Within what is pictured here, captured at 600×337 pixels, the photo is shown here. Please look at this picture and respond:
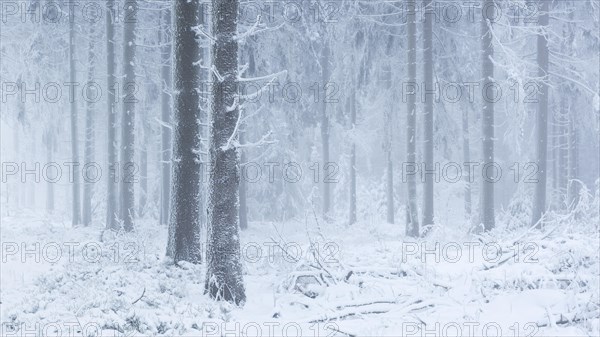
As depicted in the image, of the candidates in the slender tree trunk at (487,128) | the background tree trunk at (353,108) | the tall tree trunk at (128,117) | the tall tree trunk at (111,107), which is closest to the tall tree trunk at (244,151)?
the tall tree trunk at (128,117)

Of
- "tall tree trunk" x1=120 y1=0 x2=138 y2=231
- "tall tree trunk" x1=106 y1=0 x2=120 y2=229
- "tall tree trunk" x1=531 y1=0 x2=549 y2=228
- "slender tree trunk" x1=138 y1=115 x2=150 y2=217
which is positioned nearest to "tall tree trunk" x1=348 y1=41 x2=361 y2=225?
"tall tree trunk" x1=531 y1=0 x2=549 y2=228

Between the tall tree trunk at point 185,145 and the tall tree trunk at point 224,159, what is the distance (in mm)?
2004

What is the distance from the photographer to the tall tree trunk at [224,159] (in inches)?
313

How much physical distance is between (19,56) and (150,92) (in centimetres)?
→ 525

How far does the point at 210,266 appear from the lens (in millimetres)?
8102

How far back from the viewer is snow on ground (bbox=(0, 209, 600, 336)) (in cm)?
657

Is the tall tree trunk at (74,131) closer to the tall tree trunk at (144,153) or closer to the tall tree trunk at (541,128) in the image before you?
the tall tree trunk at (144,153)

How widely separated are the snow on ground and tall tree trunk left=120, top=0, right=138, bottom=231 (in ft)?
16.3

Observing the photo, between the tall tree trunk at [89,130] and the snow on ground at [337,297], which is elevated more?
the tall tree trunk at [89,130]

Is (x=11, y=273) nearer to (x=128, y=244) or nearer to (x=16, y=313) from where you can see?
(x=128, y=244)

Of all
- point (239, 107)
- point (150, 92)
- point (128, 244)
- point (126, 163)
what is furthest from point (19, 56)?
point (239, 107)

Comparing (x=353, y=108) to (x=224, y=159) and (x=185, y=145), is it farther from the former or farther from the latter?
(x=224, y=159)

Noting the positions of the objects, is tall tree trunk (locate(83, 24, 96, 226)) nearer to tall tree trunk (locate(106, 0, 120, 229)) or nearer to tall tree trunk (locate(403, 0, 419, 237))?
tall tree trunk (locate(106, 0, 120, 229))

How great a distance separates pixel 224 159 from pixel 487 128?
9.78 m
